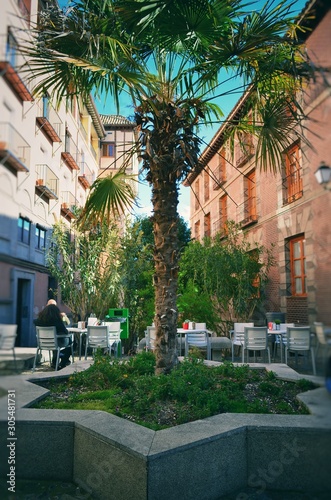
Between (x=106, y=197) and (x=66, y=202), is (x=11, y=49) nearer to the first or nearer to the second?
(x=66, y=202)

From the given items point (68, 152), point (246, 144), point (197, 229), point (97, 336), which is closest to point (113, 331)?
point (97, 336)

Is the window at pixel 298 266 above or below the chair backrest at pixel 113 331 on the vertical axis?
above

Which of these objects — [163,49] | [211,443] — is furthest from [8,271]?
[163,49]

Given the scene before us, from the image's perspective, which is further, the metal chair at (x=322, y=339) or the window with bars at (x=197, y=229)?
the window with bars at (x=197, y=229)

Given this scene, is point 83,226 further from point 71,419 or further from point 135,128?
point 71,419

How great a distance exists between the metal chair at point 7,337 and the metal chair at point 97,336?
871 centimetres

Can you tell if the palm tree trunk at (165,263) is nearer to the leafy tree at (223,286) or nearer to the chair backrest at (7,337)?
the chair backrest at (7,337)

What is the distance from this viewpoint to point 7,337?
43 centimetres

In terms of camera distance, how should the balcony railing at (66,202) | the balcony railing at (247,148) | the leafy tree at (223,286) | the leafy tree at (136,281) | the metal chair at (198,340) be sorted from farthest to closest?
the leafy tree at (136,281)
the leafy tree at (223,286)
the metal chair at (198,340)
the balcony railing at (247,148)
the balcony railing at (66,202)

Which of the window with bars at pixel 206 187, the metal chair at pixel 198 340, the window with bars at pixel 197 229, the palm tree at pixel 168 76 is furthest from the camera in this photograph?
the window with bars at pixel 197 229

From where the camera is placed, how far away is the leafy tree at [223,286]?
38.5 feet

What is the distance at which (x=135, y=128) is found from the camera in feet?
13.8

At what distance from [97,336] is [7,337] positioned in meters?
8.93

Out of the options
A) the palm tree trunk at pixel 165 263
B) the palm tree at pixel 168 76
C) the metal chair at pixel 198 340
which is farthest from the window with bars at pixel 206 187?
the palm tree trunk at pixel 165 263
